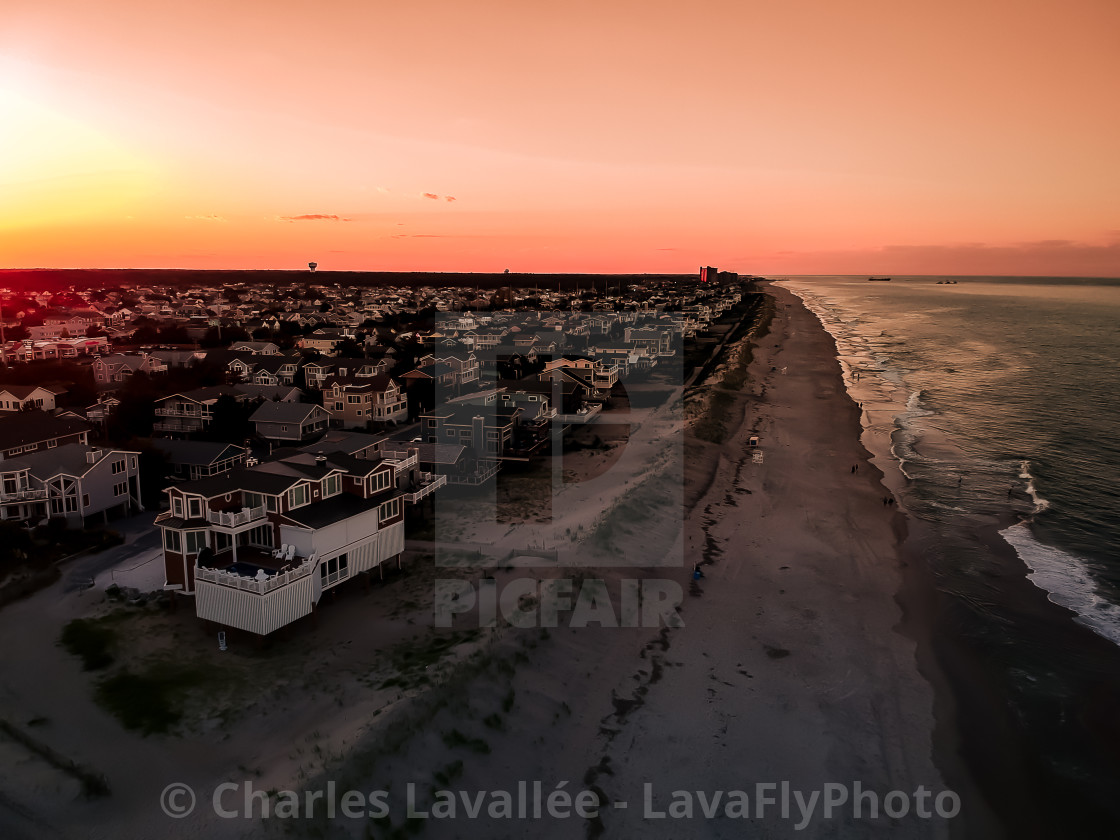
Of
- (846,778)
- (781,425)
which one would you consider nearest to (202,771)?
(846,778)

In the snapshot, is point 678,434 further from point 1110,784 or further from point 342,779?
point 342,779

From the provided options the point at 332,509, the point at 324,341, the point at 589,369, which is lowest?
the point at 332,509

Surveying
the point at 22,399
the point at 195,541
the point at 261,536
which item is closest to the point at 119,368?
the point at 22,399

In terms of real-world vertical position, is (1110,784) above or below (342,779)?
below

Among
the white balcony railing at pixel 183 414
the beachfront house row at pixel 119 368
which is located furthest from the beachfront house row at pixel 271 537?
the beachfront house row at pixel 119 368

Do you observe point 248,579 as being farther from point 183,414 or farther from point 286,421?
point 183,414

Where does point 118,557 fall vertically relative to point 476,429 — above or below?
below

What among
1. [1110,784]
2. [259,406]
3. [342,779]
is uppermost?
[259,406]
